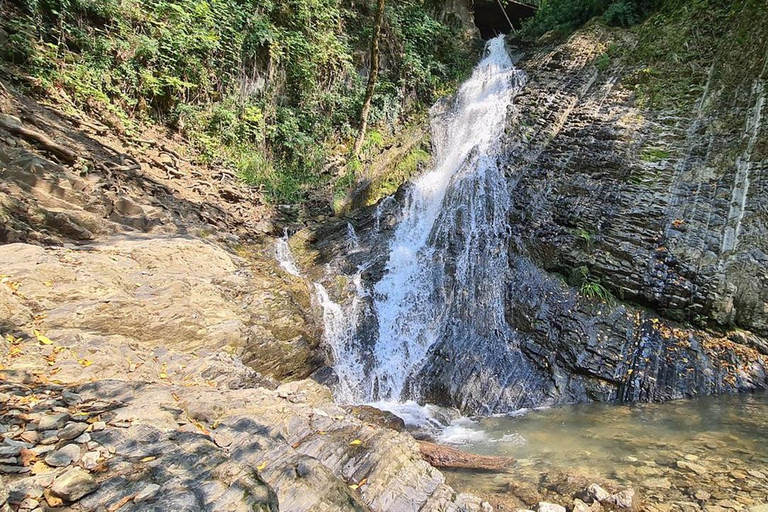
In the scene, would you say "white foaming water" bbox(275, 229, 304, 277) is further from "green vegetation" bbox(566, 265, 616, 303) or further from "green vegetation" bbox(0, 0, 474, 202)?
"green vegetation" bbox(566, 265, 616, 303)

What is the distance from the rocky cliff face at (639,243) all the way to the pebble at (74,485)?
5.97m

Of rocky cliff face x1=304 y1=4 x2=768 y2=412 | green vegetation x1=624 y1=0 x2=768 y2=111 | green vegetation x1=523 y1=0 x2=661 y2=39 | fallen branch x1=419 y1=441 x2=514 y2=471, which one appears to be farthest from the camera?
green vegetation x1=523 y1=0 x2=661 y2=39

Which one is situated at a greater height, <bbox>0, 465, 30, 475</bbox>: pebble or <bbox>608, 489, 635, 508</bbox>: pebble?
<bbox>0, 465, 30, 475</bbox>: pebble

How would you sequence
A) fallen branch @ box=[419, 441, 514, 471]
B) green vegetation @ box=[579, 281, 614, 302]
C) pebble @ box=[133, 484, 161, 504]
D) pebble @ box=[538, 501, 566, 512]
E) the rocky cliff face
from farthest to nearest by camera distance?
green vegetation @ box=[579, 281, 614, 302] → the rocky cliff face → fallen branch @ box=[419, 441, 514, 471] → pebble @ box=[538, 501, 566, 512] → pebble @ box=[133, 484, 161, 504]

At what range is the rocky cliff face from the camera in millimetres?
7094

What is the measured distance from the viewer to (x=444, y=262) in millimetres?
9664

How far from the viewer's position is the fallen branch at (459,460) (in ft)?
14.4

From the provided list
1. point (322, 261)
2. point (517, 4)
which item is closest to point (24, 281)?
point (322, 261)

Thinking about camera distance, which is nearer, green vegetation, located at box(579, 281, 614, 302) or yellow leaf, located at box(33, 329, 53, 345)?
yellow leaf, located at box(33, 329, 53, 345)

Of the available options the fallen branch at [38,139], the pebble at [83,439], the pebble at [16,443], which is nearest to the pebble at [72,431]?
the pebble at [83,439]

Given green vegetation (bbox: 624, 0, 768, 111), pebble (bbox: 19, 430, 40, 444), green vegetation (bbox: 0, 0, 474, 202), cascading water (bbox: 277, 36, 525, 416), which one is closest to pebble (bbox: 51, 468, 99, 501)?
pebble (bbox: 19, 430, 40, 444)

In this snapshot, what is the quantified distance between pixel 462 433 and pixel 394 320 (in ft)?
10.5

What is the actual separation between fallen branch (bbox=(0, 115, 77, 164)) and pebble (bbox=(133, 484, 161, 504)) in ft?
22.8

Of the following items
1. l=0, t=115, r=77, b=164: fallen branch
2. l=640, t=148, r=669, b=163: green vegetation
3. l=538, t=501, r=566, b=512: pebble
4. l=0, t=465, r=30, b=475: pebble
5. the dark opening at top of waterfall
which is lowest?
l=538, t=501, r=566, b=512: pebble
